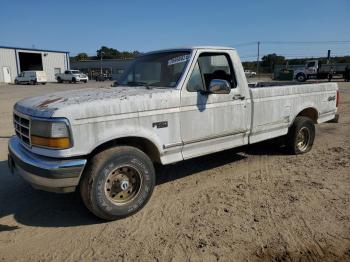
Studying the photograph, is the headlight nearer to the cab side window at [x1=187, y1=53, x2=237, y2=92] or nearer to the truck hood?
the truck hood

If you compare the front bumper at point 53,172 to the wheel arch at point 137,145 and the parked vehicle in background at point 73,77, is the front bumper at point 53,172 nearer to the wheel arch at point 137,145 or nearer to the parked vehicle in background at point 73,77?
the wheel arch at point 137,145

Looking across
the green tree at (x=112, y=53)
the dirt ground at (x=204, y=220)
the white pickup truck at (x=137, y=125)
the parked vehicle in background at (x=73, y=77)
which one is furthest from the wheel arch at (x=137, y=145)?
the green tree at (x=112, y=53)

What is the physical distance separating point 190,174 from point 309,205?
201 centimetres

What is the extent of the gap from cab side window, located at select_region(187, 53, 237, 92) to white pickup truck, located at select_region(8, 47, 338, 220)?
15 mm

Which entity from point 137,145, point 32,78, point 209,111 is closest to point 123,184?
point 137,145

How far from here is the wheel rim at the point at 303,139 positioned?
6.74 meters

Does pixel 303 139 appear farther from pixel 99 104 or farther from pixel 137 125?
pixel 99 104

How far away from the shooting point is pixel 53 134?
3549 mm

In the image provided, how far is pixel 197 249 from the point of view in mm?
3424

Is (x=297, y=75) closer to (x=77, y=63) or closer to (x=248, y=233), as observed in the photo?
(x=248, y=233)

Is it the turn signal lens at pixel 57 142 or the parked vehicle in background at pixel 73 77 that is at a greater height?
the turn signal lens at pixel 57 142

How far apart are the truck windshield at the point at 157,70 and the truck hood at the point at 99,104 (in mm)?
359

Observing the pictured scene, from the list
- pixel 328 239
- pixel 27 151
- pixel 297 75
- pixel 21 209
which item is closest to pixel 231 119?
pixel 328 239

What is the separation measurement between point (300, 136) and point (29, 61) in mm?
63551
